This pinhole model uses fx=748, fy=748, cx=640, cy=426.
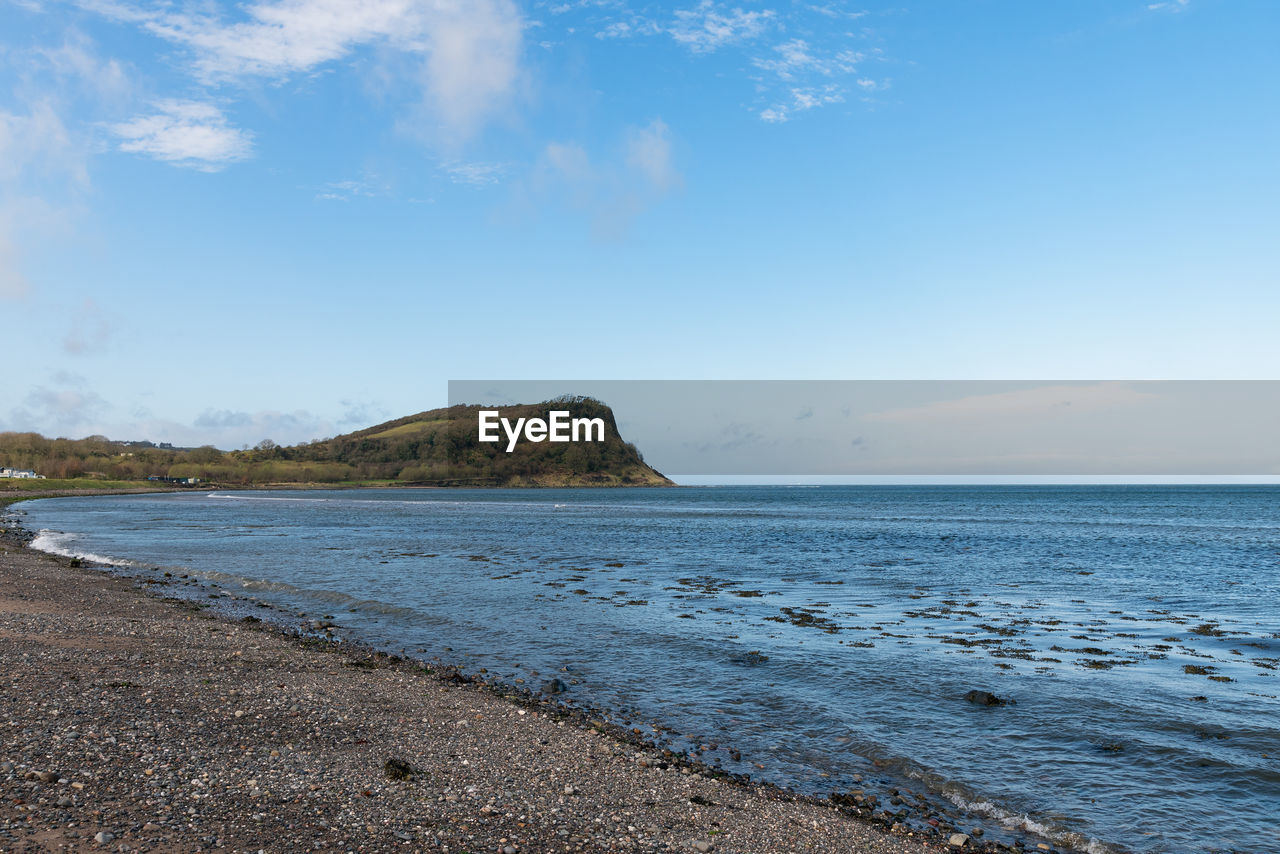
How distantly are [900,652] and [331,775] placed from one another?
1438cm

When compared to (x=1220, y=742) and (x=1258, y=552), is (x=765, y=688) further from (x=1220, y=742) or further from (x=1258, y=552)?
(x=1258, y=552)

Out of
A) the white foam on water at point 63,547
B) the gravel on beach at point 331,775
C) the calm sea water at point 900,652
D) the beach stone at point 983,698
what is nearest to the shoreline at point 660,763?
the gravel on beach at point 331,775

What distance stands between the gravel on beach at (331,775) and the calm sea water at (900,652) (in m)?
1.94

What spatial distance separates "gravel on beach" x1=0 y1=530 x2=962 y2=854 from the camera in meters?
7.63

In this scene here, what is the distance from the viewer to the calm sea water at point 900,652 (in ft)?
36.0

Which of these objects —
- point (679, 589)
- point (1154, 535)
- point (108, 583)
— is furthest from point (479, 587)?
point (1154, 535)

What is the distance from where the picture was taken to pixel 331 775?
30.3 ft

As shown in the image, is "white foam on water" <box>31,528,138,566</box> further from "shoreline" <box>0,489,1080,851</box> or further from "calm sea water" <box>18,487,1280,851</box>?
"shoreline" <box>0,489,1080,851</box>

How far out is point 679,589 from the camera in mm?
30641

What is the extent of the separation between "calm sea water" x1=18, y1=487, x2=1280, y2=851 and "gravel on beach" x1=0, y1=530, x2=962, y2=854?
6.36 ft

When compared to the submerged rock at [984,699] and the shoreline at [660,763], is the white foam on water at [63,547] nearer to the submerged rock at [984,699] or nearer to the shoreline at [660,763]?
the shoreline at [660,763]

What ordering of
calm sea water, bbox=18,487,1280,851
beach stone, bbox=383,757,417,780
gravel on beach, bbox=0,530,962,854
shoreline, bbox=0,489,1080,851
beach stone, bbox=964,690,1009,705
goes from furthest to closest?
beach stone, bbox=964,690,1009,705, calm sea water, bbox=18,487,1280,851, beach stone, bbox=383,757,417,780, shoreline, bbox=0,489,1080,851, gravel on beach, bbox=0,530,962,854

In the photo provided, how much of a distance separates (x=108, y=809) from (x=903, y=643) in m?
17.8

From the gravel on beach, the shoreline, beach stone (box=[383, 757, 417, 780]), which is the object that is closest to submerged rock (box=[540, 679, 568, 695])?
the shoreline
